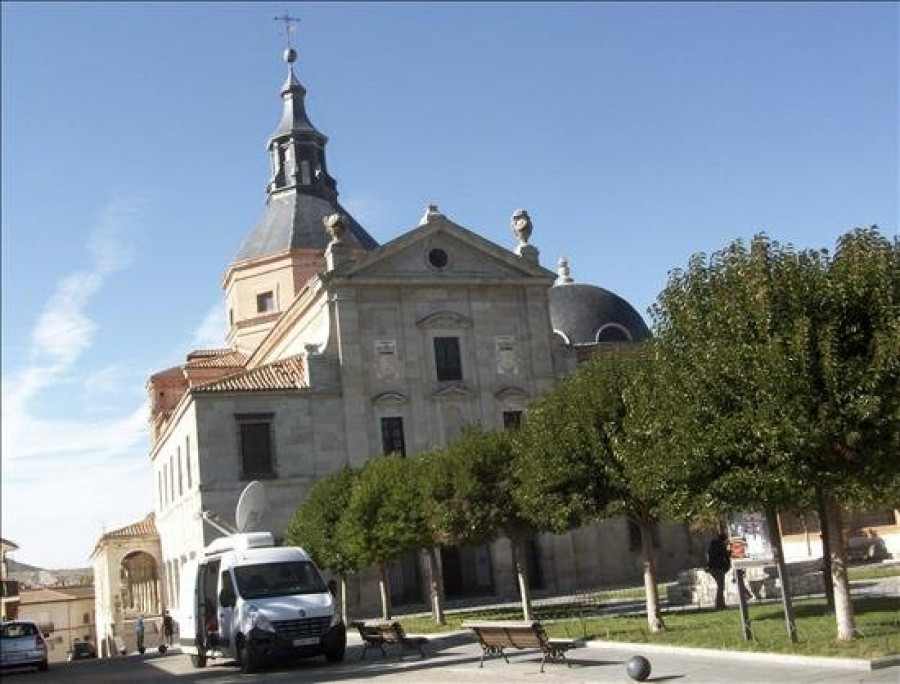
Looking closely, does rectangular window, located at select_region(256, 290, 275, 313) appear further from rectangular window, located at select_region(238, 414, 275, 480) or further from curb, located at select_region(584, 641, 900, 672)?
curb, located at select_region(584, 641, 900, 672)

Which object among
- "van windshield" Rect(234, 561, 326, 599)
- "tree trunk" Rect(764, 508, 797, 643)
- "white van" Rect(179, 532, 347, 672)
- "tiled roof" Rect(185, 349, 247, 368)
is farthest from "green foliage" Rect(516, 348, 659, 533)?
"tiled roof" Rect(185, 349, 247, 368)

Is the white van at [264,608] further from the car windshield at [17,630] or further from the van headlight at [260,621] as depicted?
the car windshield at [17,630]

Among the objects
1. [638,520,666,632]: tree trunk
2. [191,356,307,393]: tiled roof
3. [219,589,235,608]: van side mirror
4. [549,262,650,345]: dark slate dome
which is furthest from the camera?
[549,262,650,345]: dark slate dome

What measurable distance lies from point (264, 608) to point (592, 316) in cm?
3270

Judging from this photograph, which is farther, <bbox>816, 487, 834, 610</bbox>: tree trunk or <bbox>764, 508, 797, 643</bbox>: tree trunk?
<bbox>816, 487, 834, 610</bbox>: tree trunk

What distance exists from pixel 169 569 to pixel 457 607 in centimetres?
1653

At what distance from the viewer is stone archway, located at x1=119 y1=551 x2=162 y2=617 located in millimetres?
53041

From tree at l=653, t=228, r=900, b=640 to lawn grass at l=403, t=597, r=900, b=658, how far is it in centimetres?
78

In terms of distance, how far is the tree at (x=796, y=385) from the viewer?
14922 mm

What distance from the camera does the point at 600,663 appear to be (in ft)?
54.1

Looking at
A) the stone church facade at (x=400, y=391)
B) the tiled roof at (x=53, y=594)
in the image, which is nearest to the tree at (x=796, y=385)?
the stone church facade at (x=400, y=391)

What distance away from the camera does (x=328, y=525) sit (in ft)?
101

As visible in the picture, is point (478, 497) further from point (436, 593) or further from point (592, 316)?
point (592, 316)

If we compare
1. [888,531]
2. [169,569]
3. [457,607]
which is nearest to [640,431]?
[457,607]
